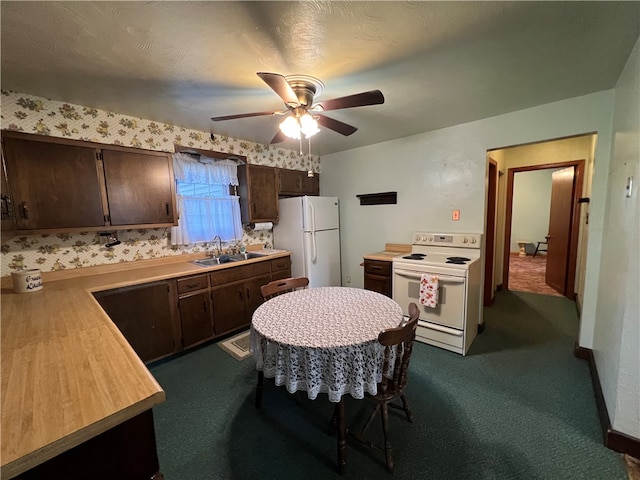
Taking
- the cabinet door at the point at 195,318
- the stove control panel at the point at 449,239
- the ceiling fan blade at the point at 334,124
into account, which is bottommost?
the cabinet door at the point at 195,318

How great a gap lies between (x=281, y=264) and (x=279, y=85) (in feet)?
7.78

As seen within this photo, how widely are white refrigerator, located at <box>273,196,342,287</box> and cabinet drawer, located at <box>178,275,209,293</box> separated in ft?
4.20

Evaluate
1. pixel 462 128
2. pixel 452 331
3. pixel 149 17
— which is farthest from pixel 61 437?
pixel 462 128

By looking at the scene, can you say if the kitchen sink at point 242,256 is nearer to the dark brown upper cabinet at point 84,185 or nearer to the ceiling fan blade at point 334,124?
the dark brown upper cabinet at point 84,185

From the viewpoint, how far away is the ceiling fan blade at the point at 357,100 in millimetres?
1538

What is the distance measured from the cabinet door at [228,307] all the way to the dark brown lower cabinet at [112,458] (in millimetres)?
1998

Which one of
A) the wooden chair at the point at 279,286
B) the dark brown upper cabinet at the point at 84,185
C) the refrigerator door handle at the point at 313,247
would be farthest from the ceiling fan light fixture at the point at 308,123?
the refrigerator door handle at the point at 313,247

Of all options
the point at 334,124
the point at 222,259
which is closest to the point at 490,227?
the point at 334,124

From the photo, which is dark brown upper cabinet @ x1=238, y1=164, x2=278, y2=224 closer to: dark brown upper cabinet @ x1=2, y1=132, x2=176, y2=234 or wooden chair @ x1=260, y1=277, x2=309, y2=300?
dark brown upper cabinet @ x1=2, y1=132, x2=176, y2=234

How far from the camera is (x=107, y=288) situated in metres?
2.12

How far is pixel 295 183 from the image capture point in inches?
158

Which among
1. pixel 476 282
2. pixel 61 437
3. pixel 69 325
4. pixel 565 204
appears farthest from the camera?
pixel 565 204

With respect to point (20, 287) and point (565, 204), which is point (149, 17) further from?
point (565, 204)

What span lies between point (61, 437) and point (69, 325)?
0.97m
